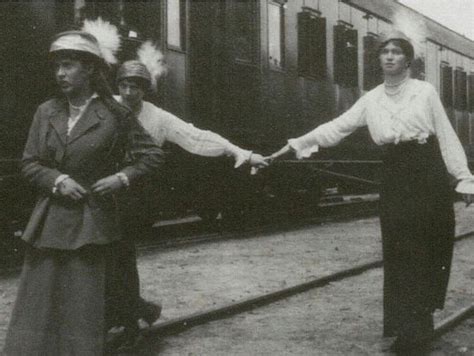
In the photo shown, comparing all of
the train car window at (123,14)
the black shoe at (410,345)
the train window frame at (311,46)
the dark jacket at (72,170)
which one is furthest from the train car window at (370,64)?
the dark jacket at (72,170)

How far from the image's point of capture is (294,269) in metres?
8.95

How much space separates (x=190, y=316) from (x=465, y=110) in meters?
18.0

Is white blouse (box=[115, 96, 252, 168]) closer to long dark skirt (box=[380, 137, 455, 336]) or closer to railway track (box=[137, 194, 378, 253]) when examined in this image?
long dark skirt (box=[380, 137, 455, 336])

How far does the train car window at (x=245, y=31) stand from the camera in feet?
40.5

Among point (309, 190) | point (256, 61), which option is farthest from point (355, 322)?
point (309, 190)

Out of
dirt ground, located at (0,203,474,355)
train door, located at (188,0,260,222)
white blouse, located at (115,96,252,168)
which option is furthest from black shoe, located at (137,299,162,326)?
train door, located at (188,0,260,222)

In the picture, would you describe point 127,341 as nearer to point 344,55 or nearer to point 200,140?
point 200,140

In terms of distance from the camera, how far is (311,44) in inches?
587

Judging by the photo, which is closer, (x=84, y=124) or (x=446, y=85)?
(x=84, y=124)

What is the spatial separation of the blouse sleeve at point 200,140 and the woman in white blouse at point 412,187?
27 centimetres

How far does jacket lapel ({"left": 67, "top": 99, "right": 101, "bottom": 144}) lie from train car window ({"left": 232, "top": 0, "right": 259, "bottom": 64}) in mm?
8345

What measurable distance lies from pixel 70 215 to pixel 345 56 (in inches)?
510

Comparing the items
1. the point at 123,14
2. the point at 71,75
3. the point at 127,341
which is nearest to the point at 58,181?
the point at 71,75

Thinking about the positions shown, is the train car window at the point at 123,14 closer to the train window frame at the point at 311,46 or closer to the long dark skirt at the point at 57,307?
the train window frame at the point at 311,46
